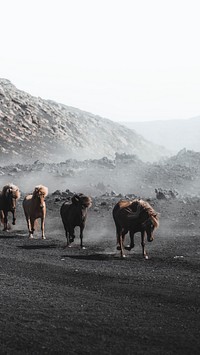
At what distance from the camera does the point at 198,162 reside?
5241 cm

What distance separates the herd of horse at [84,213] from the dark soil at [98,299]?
2.83 ft

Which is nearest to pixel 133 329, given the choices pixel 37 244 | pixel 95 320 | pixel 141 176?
pixel 95 320

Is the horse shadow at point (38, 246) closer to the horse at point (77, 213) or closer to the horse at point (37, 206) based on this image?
the horse at point (77, 213)

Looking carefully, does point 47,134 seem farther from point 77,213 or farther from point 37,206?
point 77,213

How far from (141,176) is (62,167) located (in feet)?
31.6

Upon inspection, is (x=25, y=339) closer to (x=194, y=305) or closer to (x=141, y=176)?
(x=194, y=305)

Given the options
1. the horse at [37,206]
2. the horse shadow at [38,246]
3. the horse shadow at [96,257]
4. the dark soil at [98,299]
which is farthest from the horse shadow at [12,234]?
the horse shadow at [96,257]

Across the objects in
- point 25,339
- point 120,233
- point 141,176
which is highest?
point 141,176

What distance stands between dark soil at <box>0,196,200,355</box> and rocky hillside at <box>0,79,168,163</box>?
1971 inches

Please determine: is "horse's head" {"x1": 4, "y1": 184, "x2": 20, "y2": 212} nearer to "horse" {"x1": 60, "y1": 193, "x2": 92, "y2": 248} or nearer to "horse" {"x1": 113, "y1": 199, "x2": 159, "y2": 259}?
"horse" {"x1": 60, "y1": 193, "x2": 92, "y2": 248}

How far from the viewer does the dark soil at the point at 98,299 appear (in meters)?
8.91

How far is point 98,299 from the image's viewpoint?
11.8 metres

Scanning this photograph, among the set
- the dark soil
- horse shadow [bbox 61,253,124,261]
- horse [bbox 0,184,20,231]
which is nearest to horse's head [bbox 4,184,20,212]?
horse [bbox 0,184,20,231]

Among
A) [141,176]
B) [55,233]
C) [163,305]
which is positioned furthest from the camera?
[141,176]
